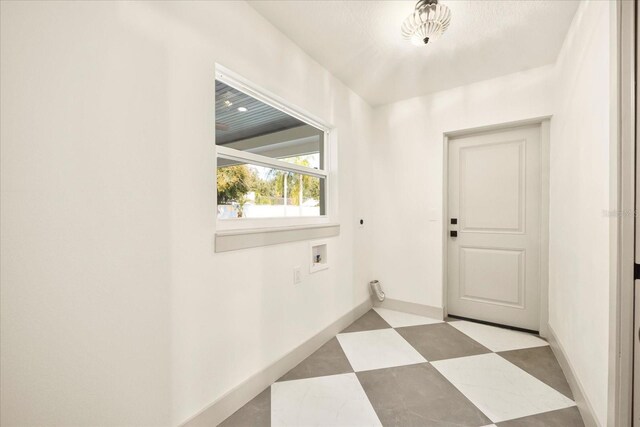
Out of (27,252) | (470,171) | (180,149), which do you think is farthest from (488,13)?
(27,252)

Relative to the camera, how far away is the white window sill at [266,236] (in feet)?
5.06

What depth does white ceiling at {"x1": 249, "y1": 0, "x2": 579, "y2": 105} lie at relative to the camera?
1.71 m

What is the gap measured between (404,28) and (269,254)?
1.71 metres

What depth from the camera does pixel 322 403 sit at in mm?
1634

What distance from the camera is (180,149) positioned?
4.38 feet

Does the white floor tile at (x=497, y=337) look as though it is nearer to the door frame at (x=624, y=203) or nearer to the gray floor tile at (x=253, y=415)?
the door frame at (x=624, y=203)

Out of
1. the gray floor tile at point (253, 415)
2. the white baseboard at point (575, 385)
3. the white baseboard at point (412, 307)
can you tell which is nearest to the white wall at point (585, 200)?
the white baseboard at point (575, 385)

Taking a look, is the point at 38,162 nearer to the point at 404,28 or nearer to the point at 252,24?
the point at 252,24

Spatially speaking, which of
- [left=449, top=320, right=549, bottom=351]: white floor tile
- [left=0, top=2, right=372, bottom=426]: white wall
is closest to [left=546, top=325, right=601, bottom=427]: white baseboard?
[left=449, top=320, right=549, bottom=351]: white floor tile

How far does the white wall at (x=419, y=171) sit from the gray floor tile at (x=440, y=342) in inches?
13.6

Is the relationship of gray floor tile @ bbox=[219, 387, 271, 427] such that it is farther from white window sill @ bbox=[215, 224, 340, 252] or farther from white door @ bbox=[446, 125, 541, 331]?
white door @ bbox=[446, 125, 541, 331]

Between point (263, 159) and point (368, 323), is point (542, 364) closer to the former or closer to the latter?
point (368, 323)

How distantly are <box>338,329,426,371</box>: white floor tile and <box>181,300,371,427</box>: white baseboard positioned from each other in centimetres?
21

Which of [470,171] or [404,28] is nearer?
[404,28]
